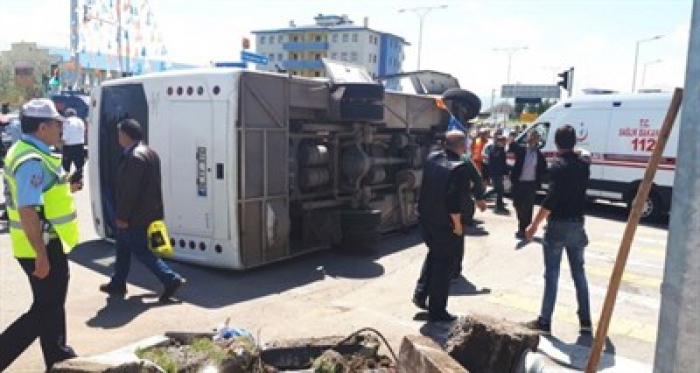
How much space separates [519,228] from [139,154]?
21.9ft

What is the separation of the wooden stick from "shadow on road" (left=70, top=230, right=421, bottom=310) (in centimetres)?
370

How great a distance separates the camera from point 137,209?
5.96 metres

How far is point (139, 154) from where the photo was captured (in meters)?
5.96

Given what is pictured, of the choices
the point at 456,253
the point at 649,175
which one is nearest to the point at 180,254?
the point at 456,253

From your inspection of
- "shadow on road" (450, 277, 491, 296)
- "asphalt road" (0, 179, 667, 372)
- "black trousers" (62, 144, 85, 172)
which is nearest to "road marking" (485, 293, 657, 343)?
"asphalt road" (0, 179, 667, 372)

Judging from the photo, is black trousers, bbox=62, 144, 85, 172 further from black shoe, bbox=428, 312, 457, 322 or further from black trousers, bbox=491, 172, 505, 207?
black trousers, bbox=491, 172, 505, 207

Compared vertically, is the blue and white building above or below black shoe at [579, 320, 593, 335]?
above

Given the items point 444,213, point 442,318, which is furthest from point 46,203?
point 442,318

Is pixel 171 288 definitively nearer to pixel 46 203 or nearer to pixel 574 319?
pixel 46 203

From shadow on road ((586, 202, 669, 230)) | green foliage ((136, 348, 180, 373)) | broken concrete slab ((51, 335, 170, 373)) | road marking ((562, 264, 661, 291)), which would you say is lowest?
shadow on road ((586, 202, 669, 230))

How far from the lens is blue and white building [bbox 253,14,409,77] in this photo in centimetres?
8320

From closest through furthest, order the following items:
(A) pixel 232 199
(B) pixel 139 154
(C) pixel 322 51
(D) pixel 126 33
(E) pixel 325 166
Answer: (B) pixel 139 154 → (A) pixel 232 199 → (E) pixel 325 166 → (D) pixel 126 33 → (C) pixel 322 51

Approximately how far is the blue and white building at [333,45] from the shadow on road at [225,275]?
75109mm

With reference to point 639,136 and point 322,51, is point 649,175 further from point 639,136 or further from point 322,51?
point 322,51
